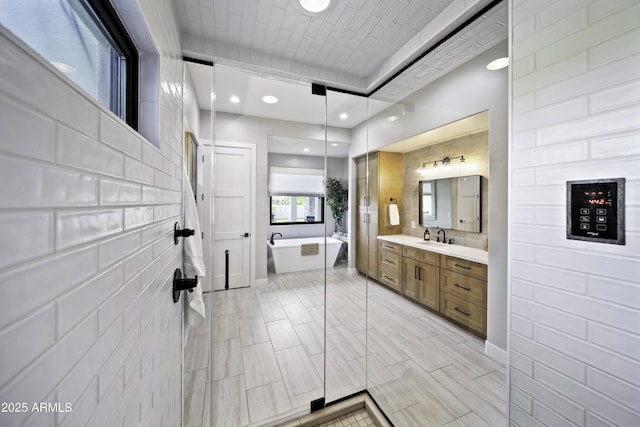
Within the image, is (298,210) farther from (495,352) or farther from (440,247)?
(495,352)

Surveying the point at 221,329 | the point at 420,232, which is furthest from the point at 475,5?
the point at 221,329

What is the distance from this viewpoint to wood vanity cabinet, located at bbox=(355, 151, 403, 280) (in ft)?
7.09

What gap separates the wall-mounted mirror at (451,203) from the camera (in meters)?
2.55

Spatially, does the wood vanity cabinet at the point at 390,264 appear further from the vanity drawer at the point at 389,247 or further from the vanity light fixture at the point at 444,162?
the vanity light fixture at the point at 444,162

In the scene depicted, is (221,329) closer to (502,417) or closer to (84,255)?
(84,255)

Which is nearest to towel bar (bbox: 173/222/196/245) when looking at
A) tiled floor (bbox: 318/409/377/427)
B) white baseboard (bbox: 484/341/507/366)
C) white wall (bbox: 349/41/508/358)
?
white wall (bbox: 349/41/508/358)

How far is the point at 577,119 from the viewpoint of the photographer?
0.89 metres

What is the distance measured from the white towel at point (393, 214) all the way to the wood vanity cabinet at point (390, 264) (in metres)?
0.23

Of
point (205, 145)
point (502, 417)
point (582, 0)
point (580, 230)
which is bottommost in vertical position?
point (502, 417)

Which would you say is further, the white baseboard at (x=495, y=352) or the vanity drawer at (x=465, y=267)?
the vanity drawer at (x=465, y=267)

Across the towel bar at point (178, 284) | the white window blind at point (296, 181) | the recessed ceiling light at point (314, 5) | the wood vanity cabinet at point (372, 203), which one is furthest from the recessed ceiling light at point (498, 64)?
the towel bar at point (178, 284)

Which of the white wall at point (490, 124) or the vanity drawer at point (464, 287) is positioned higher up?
the white wall at point (490, 124)

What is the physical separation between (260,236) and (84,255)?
153 cm

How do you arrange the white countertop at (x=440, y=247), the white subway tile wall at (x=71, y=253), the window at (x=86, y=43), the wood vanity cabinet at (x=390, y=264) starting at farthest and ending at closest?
1. the wood vanity cabinet at (x=390, y=264)
2. the white countertop at (x=440, y=247)
3. the window at (x=86, y=43)
4. the white subway tile wall at (x=71, y=253)
